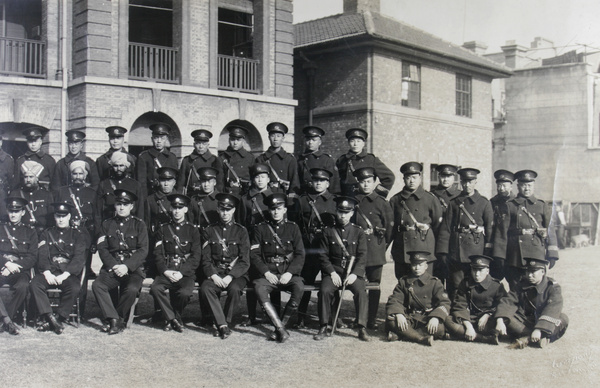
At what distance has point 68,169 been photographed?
8.73 meters

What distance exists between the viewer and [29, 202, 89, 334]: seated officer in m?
7.45

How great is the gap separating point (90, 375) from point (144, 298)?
399cm

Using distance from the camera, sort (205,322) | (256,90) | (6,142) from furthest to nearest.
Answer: (256,90) < (6,142) < (205,322)

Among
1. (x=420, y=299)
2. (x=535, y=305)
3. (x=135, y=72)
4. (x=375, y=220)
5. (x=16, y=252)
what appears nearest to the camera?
(x=535, y=305)

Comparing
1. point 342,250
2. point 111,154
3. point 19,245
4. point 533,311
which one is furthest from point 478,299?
point 19,245

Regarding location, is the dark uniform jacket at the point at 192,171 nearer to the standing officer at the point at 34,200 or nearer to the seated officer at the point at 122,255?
the seated officer at the point at 122,255

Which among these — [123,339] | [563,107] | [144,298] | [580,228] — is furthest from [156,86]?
[563,107]

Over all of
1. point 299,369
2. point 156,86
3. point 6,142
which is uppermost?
point 156,86

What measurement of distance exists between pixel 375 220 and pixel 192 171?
2.67 metres

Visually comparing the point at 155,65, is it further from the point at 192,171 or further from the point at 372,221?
the point at 372,221

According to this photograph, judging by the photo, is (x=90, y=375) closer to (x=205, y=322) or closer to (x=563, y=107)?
(x=205, y=322)

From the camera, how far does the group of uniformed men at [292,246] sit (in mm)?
7305

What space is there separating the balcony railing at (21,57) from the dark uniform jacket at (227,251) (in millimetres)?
9216

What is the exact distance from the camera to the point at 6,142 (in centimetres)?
1495
